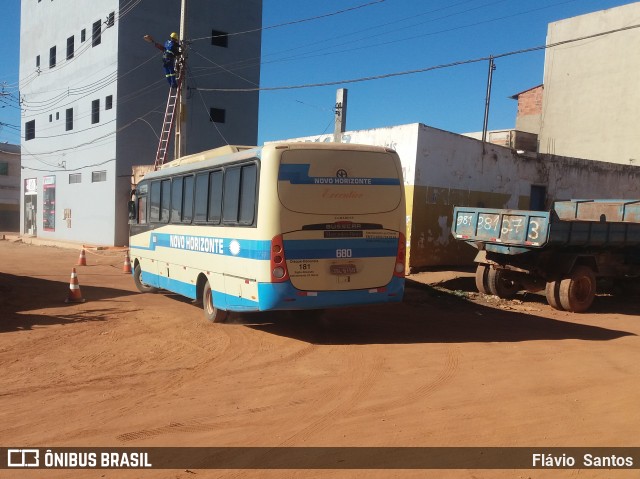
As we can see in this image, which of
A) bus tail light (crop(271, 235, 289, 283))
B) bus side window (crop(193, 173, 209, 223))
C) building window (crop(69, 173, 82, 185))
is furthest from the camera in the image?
building window (crop(69, 173, 82, 185))

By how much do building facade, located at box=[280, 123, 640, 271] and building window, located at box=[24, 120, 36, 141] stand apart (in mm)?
26517

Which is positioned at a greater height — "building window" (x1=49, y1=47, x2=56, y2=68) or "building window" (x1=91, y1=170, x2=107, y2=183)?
"building window" (x1=49, y1=47, x2=56, y2=68)

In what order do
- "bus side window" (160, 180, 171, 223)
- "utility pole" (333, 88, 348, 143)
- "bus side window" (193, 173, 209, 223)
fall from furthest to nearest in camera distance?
"utility pole" (333, 88, 348, 143) → "bus side window" (160, 180, 171, 223) → "bus side window" (193, 173, 209, 223)

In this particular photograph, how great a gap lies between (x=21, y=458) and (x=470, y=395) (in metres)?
4.28

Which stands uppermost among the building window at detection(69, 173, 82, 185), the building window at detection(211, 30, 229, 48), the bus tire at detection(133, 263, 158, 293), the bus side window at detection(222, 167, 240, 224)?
the building window at detection(211, 30, 229, 48)

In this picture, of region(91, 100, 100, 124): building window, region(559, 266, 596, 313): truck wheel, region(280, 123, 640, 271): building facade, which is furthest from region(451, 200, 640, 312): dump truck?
region(91, 100, 100, 124): building window

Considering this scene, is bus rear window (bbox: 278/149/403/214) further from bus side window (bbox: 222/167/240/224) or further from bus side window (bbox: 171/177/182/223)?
bus side window (bbox: 171/177/182/223)

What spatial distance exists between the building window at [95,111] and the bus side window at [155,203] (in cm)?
1932

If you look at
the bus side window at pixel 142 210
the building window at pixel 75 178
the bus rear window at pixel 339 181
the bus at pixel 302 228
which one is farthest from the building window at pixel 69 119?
the bus rear window at pixel 339 181

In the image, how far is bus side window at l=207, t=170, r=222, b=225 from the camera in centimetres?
901

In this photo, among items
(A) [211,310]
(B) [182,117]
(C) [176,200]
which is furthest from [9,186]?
(A) [211,310]

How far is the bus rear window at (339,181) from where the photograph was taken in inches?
306

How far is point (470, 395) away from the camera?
19.5ft

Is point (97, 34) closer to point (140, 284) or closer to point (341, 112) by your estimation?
Result: point (341, 112)
